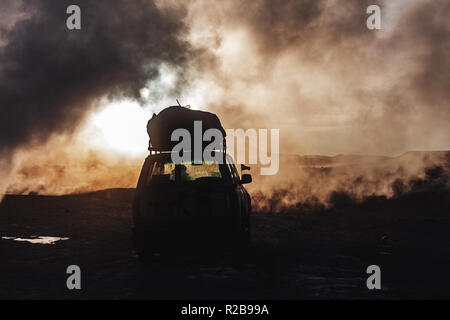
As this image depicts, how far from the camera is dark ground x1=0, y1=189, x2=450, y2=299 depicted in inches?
264

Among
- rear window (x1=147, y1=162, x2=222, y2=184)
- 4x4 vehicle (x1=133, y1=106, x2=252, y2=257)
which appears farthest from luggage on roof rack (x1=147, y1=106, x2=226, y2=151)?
4x4 vehicle (x1=133, y1=106, x2=252, y2=257)

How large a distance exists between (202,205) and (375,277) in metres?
2.91

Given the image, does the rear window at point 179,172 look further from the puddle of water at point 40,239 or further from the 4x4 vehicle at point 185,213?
the puddle of water at point 40,239

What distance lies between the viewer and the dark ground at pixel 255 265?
6707 mm

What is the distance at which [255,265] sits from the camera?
8664mm

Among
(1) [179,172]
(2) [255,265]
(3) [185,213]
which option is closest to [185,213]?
(3) [185,213]

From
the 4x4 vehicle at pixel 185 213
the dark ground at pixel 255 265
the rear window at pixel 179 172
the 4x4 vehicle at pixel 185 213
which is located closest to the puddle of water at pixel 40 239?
the dark ground at pixel 255 265

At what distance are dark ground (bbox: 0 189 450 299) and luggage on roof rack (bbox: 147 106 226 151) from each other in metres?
2.41

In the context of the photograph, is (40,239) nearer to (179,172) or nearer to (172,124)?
(172,124)
